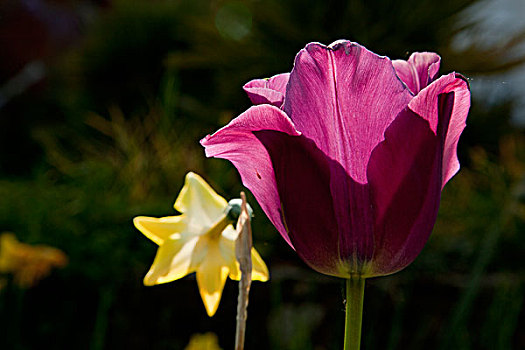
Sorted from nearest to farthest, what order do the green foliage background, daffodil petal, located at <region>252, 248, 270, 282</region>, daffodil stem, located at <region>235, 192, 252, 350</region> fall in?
daffodil stem, located at <region>235, 192, 252, 350</region> < daffodil petal, located at <region>252, 248, 270, 282</region> < the green foliage background

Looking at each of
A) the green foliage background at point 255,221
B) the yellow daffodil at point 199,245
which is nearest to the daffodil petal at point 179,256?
the yellow daffodil at point 199,245

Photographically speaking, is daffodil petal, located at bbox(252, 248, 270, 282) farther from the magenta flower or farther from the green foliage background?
the green foliage background

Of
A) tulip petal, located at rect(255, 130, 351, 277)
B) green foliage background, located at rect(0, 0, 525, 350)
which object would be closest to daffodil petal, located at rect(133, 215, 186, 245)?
tulip petal, located at rect(255, 130, 351, 277)

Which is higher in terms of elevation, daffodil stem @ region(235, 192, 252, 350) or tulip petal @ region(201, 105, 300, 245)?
tulip petal @ region(201, 105, 300, 245)

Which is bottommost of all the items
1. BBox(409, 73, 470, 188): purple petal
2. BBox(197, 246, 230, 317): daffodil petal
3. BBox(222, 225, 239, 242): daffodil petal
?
BBox(197, 246, 230, 317): daffodil petal

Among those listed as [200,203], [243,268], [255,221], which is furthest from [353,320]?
[255,221]

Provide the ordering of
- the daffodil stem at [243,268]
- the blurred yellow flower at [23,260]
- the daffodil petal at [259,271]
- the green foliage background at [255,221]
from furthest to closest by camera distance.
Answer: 1. the green foliage background at [255,221]
2. the blurred yellow flower at [23,260]
3. the daffodil petal at [259,271]
4. the daffodil stem at [243,268]

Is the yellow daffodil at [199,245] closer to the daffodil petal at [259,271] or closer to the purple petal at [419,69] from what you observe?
the daffodil petal at [259,271]

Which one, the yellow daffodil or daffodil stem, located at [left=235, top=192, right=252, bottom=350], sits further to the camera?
the yellow daffodil
